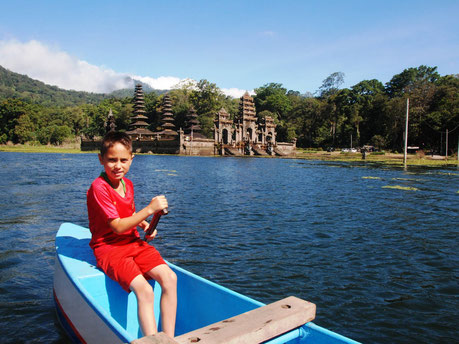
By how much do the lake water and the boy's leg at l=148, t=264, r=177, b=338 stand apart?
6.26 ft

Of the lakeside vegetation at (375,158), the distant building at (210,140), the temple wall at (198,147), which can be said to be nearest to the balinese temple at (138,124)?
the distant building at (210,140)

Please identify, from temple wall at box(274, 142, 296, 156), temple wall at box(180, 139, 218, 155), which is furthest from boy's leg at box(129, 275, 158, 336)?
temple wall at box(274, 142, 296, 156)

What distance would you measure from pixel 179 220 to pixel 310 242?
4089mm

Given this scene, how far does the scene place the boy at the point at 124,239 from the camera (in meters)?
3.04

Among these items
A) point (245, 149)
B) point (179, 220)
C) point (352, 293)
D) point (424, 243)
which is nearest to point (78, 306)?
point (352, 293)

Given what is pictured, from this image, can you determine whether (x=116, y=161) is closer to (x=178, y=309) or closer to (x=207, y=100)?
(x=178, y=309)

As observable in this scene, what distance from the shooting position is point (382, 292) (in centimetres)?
548

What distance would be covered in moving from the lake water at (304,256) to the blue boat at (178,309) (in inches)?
39.9

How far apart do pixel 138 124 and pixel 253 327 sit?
75.9 metres

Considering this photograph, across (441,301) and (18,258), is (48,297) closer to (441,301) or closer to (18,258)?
(18,258)

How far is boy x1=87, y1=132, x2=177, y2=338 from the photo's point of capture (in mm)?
3035

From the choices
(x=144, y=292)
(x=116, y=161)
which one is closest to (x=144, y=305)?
(x=144, y=292)

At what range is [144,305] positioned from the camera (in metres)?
2.93

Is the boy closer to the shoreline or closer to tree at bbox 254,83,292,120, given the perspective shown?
the shoreline
